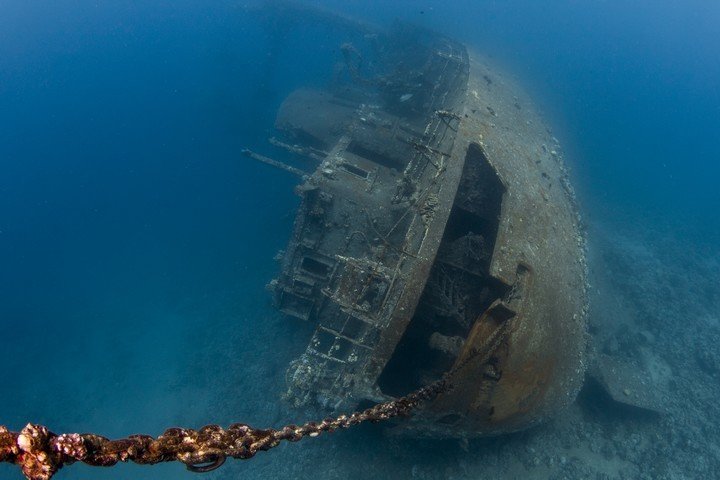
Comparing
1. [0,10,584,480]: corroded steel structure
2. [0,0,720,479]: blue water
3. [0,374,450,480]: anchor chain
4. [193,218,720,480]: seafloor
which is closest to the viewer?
[0,374,450,480]: anchor chain

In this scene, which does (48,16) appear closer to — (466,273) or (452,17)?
(452,17)

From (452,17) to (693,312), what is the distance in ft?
209

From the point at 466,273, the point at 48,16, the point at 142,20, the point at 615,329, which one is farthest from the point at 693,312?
the point at 48,16

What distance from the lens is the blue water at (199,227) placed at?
13164 millimetres

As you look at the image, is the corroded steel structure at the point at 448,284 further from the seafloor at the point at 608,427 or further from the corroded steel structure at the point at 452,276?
the seafloor at the point at 608,427

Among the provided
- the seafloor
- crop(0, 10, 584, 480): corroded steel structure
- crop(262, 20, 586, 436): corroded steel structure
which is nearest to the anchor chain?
crop(0, 10, 584, 480): corroded steel structure

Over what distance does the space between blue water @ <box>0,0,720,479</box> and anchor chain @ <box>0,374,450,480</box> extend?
7.67 m

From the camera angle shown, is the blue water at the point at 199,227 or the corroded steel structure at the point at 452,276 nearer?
the corroded steel structure at the point at 452,276

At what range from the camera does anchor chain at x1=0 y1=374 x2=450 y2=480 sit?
4.99 feet

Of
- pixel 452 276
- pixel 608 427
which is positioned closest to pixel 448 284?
pixel 452 276

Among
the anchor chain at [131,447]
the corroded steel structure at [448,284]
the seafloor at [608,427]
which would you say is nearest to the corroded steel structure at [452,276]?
the corroded steel structure at [448,284]

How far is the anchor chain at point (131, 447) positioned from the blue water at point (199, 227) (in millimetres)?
7669

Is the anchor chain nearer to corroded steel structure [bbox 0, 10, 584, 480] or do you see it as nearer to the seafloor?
corroded steel structure [bbox 0, 10, 584, 480]

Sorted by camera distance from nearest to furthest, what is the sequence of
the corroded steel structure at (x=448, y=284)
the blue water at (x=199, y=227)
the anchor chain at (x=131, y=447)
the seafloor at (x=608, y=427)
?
1. the anchor chain at (x=131, y=447)
2. the corroded steel structure at (x=448, y=284)
3. the seafloor at (x=608, y=427)
4. the blue water at (x=199, y=227)
